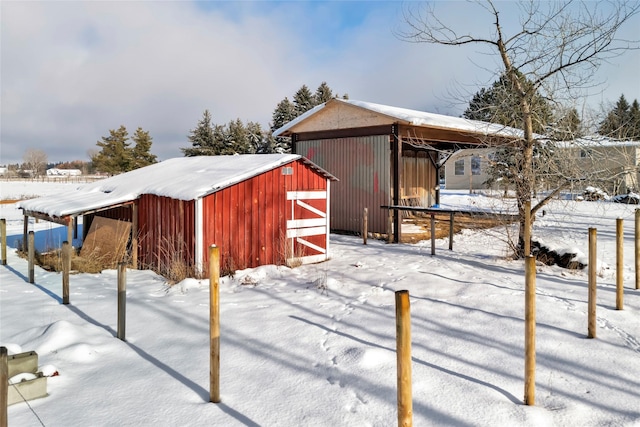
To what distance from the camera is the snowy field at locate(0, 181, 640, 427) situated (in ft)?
11.9

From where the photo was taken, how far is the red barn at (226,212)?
881 cm

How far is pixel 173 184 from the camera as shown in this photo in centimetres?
964

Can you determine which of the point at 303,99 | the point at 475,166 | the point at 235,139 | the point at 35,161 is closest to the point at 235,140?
the point at 235,139

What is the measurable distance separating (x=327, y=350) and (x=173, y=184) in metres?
6.07

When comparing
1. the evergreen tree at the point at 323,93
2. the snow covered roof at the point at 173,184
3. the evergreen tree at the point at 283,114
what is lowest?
the snow covered roof at the point at 173,184

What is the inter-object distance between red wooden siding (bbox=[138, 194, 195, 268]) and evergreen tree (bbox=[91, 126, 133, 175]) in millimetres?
35748

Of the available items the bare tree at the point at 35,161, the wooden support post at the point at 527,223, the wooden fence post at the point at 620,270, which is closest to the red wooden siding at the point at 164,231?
the wooden support post at the point at 527,223

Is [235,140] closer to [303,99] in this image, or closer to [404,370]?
[303,99]

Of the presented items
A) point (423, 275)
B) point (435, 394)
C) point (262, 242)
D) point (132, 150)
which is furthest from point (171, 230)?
point (132, 150)

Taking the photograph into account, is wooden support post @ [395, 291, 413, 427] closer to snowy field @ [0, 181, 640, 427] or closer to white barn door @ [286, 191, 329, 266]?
snowy field @ [0, 181, 640, 427]

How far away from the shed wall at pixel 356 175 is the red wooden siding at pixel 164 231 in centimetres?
645

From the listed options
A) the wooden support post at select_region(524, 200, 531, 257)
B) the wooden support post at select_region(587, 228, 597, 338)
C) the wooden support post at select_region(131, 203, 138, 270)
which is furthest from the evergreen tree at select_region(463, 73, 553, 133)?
the wooden support post at select_region(131, 203, 138, 270)

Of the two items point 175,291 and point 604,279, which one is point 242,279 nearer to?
point 175,291

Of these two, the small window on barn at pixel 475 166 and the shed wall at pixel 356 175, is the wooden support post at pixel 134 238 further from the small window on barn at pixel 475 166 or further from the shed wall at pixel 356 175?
the small window on barn at pixel 475 166
